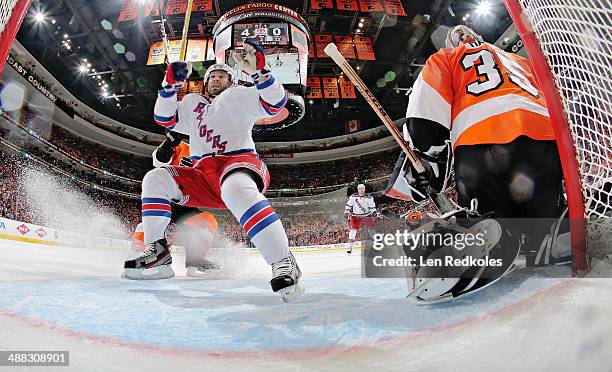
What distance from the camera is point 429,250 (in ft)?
3.07

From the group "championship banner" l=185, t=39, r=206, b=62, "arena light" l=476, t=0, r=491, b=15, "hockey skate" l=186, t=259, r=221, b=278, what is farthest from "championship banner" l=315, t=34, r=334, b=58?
"hockey skate" l=186, t=259, r=221, b=278

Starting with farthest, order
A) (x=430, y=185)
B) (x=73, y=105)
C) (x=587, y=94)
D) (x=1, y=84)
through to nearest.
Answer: (x=73, y=105) → (x=1, y=84) → (x=430, y=185) → (x=587, y=94)

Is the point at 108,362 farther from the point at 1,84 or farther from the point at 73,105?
the point at 73,105

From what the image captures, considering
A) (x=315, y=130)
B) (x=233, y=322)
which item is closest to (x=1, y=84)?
(x=315, y=130)

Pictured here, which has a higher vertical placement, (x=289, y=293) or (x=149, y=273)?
(x=149, y=273)

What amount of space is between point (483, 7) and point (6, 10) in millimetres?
11816

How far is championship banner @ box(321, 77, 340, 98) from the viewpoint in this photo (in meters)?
11.9

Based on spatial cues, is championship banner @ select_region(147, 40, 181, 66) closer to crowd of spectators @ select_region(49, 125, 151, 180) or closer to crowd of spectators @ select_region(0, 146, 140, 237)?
crowd of spectators @ select_region(0, 146, 140, 237)

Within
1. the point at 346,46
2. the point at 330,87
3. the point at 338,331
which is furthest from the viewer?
the point at 330,87

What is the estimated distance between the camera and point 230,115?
74.0 inches

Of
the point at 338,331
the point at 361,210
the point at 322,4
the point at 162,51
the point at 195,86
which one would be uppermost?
the point at 195,86

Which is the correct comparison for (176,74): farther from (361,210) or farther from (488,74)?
(361,210)

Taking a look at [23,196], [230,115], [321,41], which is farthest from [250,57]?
[23,196]

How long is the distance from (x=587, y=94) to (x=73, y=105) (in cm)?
1689
